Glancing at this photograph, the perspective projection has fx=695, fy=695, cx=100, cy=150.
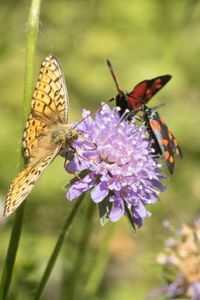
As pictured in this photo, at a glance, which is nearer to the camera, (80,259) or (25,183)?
(25,183)

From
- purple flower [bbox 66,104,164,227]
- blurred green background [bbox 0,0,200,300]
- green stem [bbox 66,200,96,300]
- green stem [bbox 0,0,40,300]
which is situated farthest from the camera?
blurred green background [bbox 0,0,200,300]

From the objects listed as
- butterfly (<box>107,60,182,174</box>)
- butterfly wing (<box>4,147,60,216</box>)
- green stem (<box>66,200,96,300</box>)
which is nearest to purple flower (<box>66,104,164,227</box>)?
butterfly (<box>107,60,182,174</box>)

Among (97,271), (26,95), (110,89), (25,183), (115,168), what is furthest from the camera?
(110,89)

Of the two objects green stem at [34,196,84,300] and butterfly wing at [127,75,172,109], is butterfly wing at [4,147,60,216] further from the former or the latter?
butterfly wing at [127,75,172,109]

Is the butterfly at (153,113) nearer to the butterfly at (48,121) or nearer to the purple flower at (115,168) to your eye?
the purple flower at (115,168)

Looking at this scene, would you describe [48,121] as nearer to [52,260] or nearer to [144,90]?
[144,90]

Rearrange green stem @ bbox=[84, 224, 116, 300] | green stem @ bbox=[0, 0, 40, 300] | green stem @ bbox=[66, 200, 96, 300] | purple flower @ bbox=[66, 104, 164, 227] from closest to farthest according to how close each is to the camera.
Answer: green stem @ bbox=[0, 0, 40, 300] < purple flower @ bbox=[66, 104, 164, 227] < green stem @ bbox=[66, 200, 96, 300] < green stem @ bbox=[84, 224, 116, 300]

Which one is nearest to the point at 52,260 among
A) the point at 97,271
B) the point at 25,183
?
the point at 25,183

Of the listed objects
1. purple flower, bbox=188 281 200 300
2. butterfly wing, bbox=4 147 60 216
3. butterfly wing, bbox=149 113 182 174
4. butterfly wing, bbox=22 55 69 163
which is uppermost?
butterfly wing, bbox=22 55 69 163
